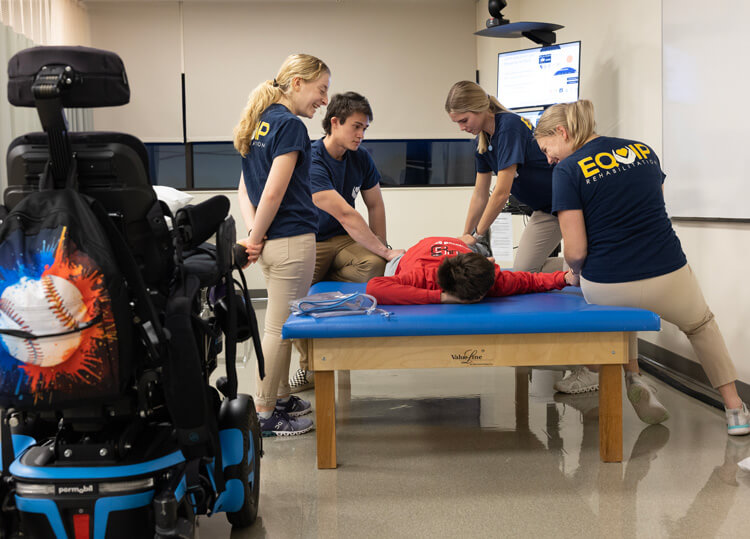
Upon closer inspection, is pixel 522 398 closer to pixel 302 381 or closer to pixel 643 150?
pixel 302 381

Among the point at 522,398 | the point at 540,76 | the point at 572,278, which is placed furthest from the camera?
the point at 540,76

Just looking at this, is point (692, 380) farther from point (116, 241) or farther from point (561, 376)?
point (116, 241)

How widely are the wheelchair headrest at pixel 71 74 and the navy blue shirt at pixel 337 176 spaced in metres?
1.93

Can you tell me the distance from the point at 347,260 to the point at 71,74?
226cm

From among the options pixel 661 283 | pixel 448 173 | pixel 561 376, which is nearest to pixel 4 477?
pixel 661 283

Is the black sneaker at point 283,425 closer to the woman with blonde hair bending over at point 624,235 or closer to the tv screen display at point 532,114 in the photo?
the woman with blonde hair bending over at point 624,235

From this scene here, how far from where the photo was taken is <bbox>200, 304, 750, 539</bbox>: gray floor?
188 centimetres

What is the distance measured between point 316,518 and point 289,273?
3.18 feet

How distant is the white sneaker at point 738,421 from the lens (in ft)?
8.28

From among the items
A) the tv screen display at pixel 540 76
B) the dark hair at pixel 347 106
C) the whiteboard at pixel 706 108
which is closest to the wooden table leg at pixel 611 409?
the whiteboard at pixel 706 108

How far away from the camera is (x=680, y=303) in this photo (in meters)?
2.51

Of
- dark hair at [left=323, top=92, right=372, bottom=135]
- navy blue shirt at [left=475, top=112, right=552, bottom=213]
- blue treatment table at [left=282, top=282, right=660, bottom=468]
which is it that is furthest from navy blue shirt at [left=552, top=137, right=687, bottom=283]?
dark hair at [left=323, top=92, right=372, bottom=135]

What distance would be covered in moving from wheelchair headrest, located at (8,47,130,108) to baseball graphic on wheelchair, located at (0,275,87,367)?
365mm

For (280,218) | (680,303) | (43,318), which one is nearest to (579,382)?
(680,303)
